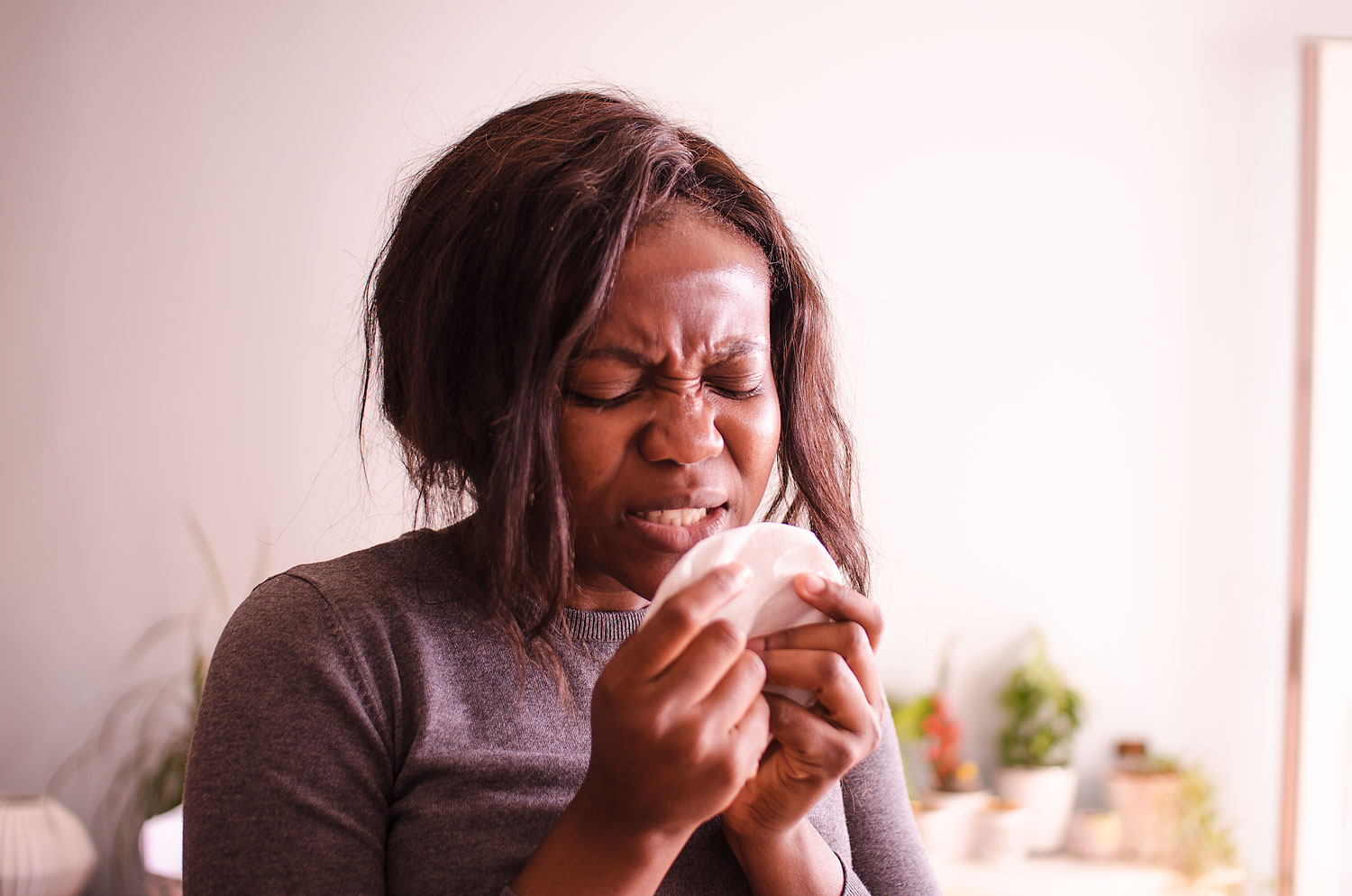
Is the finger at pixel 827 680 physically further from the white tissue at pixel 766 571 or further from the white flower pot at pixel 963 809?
the white flower pot at pixel 963 809

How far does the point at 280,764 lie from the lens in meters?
0.70

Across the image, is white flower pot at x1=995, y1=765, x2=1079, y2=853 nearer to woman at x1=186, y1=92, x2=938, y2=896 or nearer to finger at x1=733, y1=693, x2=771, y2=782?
woman at x1=186, y1=92, x2=938, y2=896

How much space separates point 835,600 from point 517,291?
321 mm

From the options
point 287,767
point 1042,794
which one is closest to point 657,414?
point 287,767

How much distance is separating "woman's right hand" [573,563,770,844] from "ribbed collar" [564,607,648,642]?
217 millimetres

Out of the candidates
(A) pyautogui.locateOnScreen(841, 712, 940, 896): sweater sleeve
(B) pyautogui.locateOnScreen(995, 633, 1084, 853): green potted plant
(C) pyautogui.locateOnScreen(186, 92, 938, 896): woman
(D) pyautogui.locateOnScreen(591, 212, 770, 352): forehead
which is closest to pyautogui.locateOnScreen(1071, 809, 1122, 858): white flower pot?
(B) pyautogui.locateOnScreen(995, 633, 1084, 853): green potted plant

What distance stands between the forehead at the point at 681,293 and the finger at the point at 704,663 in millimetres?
224

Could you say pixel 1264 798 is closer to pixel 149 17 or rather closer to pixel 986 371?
pixel 986 371

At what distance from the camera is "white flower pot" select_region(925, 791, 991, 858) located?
2648 mm

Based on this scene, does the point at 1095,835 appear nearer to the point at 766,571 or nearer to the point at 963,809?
the point at 963,809

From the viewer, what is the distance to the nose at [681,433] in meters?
0.76

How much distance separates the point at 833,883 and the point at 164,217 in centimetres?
240

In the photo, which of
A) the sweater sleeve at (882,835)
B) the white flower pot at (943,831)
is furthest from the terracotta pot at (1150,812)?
the sweater sleeve at (882,835)

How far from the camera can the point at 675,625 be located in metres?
0.63
